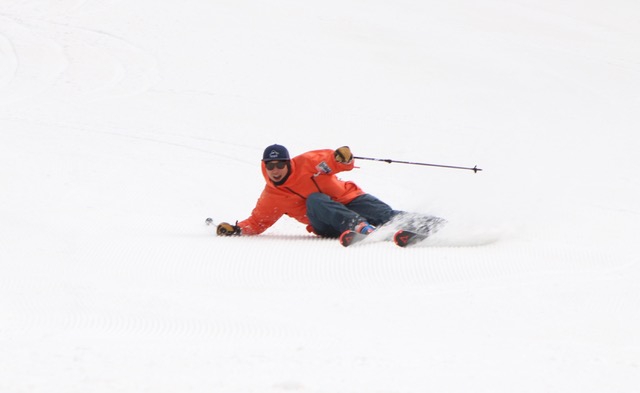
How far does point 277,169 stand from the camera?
6551mm

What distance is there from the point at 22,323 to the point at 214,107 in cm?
812

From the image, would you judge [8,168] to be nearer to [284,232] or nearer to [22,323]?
[284,232]

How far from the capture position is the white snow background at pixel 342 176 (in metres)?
3.90

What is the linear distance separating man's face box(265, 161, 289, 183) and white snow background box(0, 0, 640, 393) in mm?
432

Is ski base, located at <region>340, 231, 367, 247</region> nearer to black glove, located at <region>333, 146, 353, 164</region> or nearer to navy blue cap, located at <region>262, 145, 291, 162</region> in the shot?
black glove, located at <region>333, 146, 353, 164</region>

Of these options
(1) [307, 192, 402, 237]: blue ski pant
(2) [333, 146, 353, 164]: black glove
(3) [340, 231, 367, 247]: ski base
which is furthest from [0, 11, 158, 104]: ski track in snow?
(3) [340, 231, 367, 247]: ski base

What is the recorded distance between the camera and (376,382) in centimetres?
353

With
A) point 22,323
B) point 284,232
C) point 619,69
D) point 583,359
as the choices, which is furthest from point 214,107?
point 583,359

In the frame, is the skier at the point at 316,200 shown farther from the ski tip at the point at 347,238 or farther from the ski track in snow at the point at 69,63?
the ski track in snow at the point at 69,63

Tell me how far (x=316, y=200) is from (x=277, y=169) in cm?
33

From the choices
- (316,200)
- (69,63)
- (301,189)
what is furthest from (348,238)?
(69,63)

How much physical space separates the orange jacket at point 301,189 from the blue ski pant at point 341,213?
0.32ft

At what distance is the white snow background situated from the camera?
3904 millimetres

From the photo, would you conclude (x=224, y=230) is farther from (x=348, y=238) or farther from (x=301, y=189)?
(x=348, y=238)
